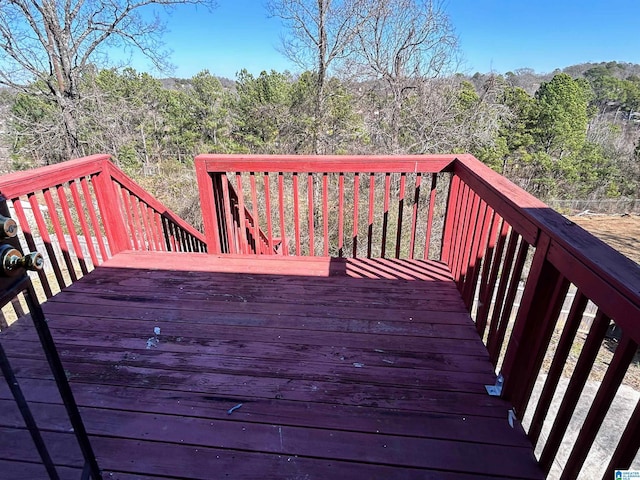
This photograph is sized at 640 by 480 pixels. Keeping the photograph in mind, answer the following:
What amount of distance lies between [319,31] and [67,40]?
238 inches

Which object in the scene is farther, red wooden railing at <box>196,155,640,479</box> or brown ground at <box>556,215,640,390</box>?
brown ground at <box>556,215,640,390</box>

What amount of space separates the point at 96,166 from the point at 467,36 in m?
9.76

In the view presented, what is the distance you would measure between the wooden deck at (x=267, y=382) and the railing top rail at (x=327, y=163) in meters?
0.79

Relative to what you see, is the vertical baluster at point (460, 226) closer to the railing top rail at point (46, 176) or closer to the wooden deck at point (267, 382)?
the wooden deck at point (267, 382)

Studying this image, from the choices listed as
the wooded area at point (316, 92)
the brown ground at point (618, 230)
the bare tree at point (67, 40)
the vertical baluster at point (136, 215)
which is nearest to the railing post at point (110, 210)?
the vertical baluster at point (136, 215)

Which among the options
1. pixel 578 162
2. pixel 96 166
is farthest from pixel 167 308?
pixel 578 162

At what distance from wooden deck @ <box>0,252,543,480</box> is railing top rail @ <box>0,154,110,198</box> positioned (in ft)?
2.29

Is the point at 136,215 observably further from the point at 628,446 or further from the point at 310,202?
the point at 628,446

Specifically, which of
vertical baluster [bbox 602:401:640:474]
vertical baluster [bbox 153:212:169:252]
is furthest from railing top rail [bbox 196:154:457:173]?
vertical baluster [bbox 602:401:640:474]

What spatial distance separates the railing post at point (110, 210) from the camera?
2.67 metres

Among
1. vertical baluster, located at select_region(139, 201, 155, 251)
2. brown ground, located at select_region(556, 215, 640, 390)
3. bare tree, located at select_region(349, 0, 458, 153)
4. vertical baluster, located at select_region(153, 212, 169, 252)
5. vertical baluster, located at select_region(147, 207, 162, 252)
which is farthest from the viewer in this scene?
brown ground, located at select_region(556, 215, 640, 390)

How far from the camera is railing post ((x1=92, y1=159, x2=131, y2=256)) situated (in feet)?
8.77

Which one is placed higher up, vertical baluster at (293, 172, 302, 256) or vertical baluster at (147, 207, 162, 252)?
vertical baluster at (293, 172, 302, 256)

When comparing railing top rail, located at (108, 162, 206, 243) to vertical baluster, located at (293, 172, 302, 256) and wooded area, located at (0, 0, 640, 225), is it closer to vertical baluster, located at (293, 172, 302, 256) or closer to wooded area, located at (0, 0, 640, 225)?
vertical baluster, located at (293, 172, 302, 256)
